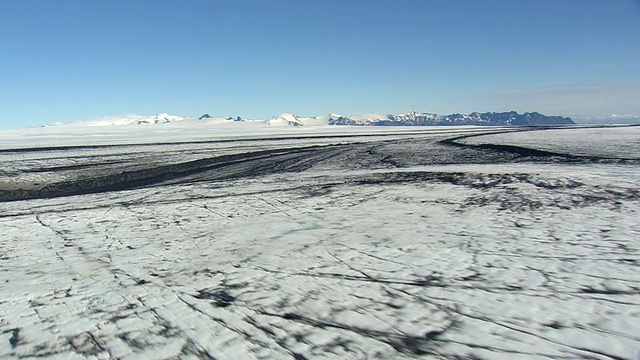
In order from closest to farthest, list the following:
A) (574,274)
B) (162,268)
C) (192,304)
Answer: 1. (192,304)
2. (574,274)
3. (162,268)

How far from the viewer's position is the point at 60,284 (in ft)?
14.4

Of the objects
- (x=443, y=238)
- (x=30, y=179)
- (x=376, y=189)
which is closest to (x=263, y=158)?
(x=30, y=179)

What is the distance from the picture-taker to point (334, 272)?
14.6 feet

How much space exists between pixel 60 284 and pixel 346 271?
2851mm

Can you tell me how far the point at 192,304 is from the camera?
384cm

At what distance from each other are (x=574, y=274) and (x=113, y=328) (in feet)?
13.4

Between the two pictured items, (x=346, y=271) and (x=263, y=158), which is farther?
(x=263, y=158)

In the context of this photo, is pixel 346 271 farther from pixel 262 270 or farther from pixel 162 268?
pixel 162 268

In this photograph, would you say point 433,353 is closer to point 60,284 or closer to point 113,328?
point 113,328

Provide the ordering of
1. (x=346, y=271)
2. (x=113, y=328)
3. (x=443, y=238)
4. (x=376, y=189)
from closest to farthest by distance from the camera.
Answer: (x=113, y=328), (x=346, y=271), (x=443, y=238), (x=376, y=189)

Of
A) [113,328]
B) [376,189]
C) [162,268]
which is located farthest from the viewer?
[376,189]

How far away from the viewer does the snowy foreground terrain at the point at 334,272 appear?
124 inches

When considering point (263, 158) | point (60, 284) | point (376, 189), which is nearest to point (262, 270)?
point (60, 284)

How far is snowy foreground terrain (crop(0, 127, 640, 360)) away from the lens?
315 centimetres
